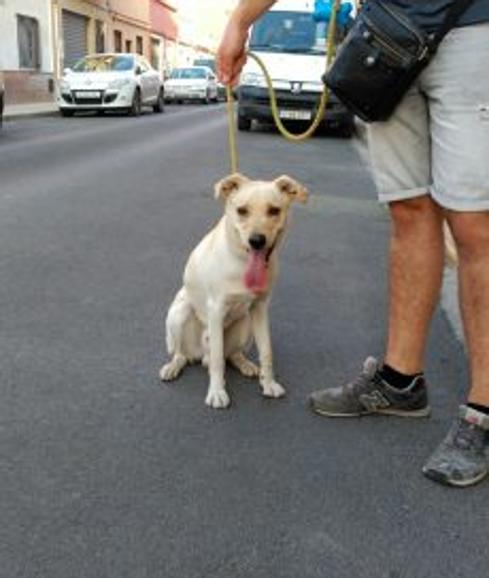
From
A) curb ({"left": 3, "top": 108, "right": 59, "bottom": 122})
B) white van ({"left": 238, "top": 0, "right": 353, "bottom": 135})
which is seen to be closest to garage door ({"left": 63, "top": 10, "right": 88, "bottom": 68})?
curb ({"left": 3, "top": 108, "right": 59, "bottom": 122})

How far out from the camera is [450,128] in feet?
9.71

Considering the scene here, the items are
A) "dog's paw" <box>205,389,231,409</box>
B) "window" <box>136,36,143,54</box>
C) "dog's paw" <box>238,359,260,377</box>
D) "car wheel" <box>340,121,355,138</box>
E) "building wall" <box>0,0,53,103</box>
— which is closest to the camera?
"dog's paw" <box>205,389,231,409</box>

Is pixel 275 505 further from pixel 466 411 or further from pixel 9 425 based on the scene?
pixel 9 425

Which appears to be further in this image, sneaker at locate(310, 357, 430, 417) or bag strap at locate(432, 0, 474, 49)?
sneaker at locate(310, 357, 430, 417)

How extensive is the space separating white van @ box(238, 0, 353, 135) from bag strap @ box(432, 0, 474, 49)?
1428 centimetres

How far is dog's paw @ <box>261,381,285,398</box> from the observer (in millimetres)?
3781

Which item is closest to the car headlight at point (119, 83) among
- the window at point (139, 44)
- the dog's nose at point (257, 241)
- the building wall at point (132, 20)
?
the dog's nose at point (257, 241)

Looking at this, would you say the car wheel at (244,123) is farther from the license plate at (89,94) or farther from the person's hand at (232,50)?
the person's hand at (232,50)

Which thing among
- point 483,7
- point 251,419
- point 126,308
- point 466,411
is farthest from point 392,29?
point 126,308

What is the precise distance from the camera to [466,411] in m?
3.12

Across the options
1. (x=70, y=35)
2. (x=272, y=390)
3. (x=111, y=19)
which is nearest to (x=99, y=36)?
(x=111, y=19)

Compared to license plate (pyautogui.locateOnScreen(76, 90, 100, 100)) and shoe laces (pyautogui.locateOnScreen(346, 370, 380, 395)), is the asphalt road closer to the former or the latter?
shoe laces (pyautogui.locateOnScreen(346, 370, 380, 395))

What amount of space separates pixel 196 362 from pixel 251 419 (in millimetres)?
658

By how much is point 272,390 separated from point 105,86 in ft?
67.3
